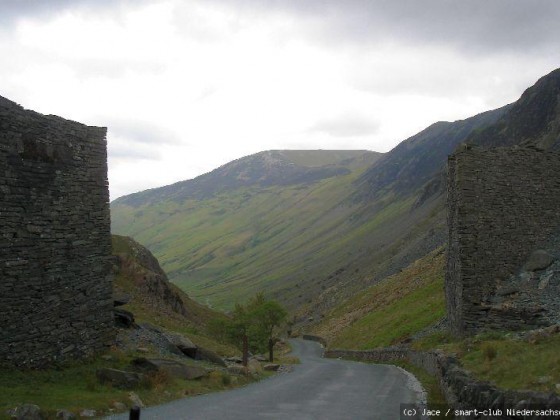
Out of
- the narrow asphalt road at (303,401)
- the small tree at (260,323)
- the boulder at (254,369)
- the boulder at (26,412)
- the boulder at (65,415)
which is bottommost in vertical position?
the small tree at (260,323)

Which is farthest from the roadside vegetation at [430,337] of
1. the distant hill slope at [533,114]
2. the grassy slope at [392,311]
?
the distant hill slope at [533,114]

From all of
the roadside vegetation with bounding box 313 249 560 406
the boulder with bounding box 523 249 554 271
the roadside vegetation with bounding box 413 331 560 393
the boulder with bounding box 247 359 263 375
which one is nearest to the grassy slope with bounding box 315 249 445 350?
the roadside vegetation with bounding box 313 249 560 406

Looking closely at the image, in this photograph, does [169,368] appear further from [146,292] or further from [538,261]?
[146,292]

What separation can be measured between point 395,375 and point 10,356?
62.9 ft

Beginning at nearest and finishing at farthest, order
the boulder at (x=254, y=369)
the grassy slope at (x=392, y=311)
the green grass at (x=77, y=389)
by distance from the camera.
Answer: the green grass at (x=77, y=389) → the boulder at (x=254, y=369) → the grassy slope at (x=392, y=311)

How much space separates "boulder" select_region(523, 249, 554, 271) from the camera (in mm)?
26453

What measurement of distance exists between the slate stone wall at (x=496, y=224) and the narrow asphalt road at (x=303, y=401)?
5.43 m

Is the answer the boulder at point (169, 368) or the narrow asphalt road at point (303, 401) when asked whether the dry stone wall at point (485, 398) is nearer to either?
the narrow asphalt road at point (303, 401)

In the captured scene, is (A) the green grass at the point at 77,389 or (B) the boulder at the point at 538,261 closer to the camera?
(A) the green grass at the point at 77,389

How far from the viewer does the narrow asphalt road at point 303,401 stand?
15188 mm

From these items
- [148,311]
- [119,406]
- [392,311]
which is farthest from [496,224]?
[392,311]

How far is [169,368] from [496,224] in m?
18.1

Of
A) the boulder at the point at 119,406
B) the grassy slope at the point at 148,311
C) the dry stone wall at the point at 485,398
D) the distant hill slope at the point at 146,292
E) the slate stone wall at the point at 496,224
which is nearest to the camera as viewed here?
the dry stone wall at the point at 485,398

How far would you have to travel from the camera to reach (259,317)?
61875mm
